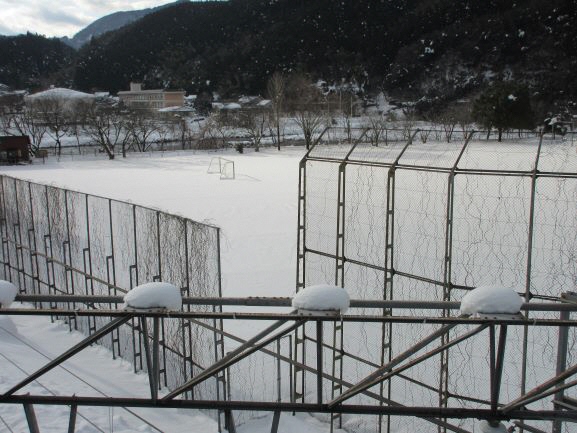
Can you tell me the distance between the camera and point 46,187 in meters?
13.7

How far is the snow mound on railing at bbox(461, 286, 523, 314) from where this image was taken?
10.8 feet

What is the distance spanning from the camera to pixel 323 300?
337 cm

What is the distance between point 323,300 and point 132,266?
289 inches

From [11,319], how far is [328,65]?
95.0 m

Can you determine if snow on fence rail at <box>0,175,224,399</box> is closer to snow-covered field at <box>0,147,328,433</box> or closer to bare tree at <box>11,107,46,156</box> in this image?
snow-covered field at <box>0,147,328,433</box>

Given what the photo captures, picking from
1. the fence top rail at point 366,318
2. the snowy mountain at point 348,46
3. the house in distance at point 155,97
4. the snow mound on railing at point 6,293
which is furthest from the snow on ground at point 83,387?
the house in distance at point 155,97

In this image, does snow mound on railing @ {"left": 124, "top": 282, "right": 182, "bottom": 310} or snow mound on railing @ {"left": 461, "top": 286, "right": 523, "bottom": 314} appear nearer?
snow mound on railing @ {"left": 461, "top": 286, "right": 523, "bottom": 314}

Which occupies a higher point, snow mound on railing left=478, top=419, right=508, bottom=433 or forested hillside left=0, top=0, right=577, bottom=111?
forested hillside left=0, top=0, right=577, bottom=111

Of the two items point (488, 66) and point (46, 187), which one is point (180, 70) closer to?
point (488, 66)

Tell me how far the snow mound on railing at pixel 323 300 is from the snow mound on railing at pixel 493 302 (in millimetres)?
694

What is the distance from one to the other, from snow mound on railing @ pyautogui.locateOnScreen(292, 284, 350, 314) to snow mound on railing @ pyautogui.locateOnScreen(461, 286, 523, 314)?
694 mm

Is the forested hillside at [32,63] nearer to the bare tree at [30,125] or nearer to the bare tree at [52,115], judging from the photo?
the bare tree at [52,115]

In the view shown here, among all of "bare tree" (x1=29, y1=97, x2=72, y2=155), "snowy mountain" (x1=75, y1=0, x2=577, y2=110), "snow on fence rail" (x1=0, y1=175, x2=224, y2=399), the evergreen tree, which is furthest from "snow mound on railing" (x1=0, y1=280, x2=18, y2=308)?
"snowy mountain" (x1=75, y1=0, x2=577, y2=110)

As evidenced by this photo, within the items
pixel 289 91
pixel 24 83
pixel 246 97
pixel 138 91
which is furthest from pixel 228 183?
pixel 24 83
